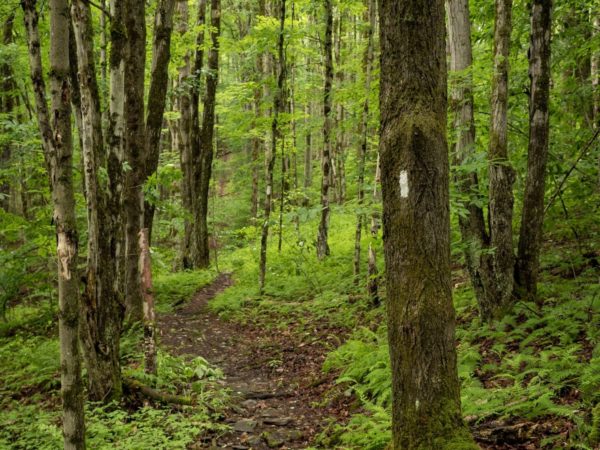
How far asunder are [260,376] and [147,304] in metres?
2.74

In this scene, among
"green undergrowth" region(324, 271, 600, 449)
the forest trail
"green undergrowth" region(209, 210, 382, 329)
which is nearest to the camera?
"green undergrowth" region(324, 271, 600, 449)

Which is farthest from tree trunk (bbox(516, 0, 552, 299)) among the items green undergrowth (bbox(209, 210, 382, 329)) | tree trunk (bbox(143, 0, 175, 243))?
tree trunk (bbox(143, 0, 175, 243))

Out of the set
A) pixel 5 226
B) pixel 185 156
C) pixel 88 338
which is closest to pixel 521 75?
pixel 88 338

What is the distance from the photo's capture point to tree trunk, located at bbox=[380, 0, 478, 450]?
3.14 meters

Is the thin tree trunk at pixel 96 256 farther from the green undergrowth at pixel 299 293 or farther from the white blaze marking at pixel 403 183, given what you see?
the green undergrowth at pixel 299 293

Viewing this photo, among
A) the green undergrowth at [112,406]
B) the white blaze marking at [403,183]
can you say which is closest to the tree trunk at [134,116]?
the green undergrowth at [112,406]

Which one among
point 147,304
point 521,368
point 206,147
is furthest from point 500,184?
point 206,147

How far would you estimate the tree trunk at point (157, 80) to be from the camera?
392 inches

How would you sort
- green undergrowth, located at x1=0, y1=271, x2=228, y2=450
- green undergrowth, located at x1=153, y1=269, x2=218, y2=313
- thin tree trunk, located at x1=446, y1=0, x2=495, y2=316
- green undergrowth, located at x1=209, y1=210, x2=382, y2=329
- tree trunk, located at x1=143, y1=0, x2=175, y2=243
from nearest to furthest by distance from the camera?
1. green undergrowth, located at x1=0, y1=271, x2=228, y2=450
2. thin tree trunk, located at x1=446, y1=0, x2=495, y2=316
3. tree trunk, located at x1=143, y1=0, x2=175, y2=243
4. green undergrowth, located at x1=209, y1=210, x2=382, y2=329
5. green undergrowth, located at x1=153, y1=269, x2=218, y2=313

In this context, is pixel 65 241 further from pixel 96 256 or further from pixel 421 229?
pixel 421 229

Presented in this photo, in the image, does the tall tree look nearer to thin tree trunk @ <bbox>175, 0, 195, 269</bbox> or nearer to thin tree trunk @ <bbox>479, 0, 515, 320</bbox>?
thin tree trunk @ <bbox>479, 0, 515, 320</bbox>

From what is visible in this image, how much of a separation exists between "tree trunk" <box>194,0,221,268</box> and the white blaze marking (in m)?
13.1

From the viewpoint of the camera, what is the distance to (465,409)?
4801 mm

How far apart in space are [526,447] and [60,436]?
4593 mm
